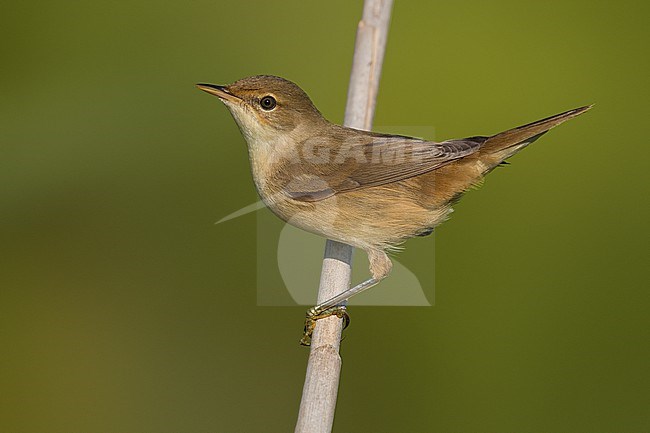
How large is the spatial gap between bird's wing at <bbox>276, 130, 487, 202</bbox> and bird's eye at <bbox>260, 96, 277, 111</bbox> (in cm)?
17

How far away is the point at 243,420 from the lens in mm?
2248

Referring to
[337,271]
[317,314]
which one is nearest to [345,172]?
[337,271]

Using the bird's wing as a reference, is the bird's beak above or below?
above

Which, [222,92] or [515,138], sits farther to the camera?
[222,92]

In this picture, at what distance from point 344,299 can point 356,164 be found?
0.42 metres

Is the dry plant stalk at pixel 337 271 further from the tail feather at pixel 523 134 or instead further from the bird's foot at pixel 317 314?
the tail feather at pixel 523 134

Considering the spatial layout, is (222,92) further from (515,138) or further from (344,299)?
(515,138)

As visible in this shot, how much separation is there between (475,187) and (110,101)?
1.59 meters

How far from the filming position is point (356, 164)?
2.13 metres

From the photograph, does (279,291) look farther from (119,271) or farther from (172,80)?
(172,80)

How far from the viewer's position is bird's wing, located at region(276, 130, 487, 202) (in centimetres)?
208

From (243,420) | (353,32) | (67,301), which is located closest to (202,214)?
(67,301)

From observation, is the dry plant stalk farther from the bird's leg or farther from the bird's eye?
the bird's eye

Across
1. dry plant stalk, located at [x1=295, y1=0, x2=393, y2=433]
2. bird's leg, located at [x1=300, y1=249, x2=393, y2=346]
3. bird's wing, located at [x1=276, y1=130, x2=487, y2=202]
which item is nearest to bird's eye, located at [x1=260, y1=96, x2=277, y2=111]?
bird's wing, located at [x1=276, y1=130, x2=487, y2=202]
